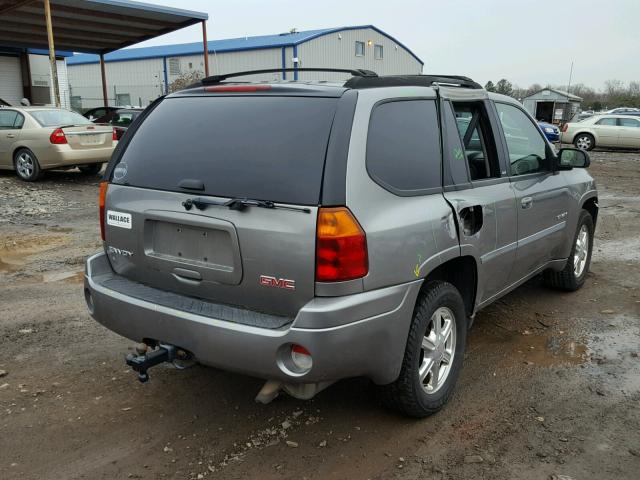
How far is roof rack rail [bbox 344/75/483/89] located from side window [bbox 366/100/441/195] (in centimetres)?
12

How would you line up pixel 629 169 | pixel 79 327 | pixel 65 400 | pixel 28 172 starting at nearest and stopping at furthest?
1. pixel 65 400
2. pixel 79 327
3. pixel 28 172
4. pixel 629 169

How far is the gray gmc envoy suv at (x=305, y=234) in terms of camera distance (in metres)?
2.60

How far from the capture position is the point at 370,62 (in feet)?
129

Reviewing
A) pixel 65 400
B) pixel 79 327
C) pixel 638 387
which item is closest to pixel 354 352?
pixel 65 400

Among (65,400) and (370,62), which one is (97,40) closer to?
(65,400)

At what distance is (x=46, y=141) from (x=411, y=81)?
31.5 ft

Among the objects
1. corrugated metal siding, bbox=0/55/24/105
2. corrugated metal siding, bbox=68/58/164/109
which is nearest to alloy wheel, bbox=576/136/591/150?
corrugated metal siding, bbox=0/55/24/105

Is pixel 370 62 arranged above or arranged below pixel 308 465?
above

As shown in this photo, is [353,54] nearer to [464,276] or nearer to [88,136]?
[88,136]

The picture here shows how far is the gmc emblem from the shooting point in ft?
8.58

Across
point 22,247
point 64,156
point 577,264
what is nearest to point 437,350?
point 577,264

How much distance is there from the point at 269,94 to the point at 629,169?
1697 centimetres

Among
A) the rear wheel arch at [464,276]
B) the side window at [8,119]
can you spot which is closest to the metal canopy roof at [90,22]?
the side window at [8,119]

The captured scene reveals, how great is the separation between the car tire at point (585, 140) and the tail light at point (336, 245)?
2330 centimetres
